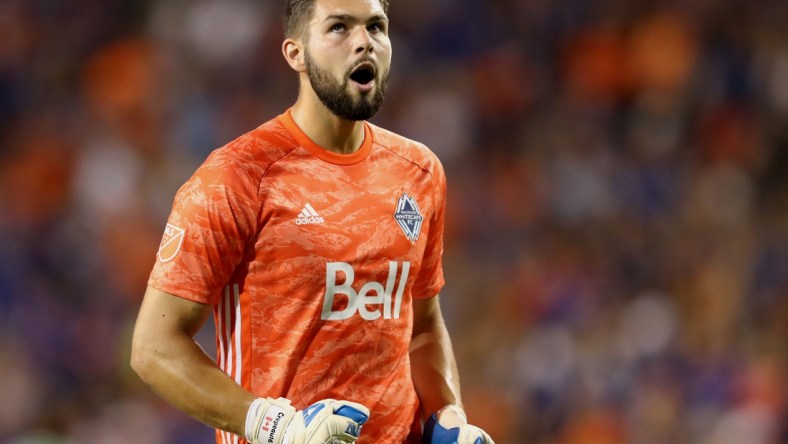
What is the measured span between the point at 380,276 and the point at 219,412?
59cm

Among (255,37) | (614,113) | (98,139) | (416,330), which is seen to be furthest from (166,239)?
(614,113)

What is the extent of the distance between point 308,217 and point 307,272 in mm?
150

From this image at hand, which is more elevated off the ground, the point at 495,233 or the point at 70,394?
the point at 495,233

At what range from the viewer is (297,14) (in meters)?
3.35

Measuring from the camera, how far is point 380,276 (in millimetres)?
3250

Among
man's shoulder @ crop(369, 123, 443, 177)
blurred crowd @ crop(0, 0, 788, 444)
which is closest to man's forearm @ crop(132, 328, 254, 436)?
man's shoulder @ crop(369, 123, 443, 177)

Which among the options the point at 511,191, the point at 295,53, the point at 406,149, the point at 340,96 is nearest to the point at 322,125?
the point at 340,96

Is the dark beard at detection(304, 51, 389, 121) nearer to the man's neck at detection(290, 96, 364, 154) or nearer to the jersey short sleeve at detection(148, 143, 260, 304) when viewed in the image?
the man's neck at detection(290, 96, 364, 154)

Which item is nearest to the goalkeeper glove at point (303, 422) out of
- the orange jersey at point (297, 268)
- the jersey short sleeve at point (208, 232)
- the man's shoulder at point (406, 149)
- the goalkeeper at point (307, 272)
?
the goalkeeper at point (307, 272)

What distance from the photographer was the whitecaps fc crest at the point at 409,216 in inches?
132

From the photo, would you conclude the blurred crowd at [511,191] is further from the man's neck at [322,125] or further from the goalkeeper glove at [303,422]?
the goalkeeper glove at [303,422]

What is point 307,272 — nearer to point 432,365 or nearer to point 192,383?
point 192,383

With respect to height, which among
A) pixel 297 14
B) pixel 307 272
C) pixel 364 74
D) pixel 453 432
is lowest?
pixel 453 432

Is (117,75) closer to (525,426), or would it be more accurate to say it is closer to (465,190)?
(465,190)
